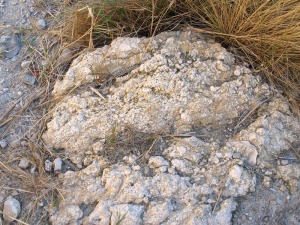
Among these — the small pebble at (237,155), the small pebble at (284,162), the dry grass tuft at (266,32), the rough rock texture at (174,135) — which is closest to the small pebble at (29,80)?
the rough rock texture at (174,135)

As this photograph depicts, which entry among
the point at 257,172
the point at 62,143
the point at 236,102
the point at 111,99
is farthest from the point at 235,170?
the point at 62,143

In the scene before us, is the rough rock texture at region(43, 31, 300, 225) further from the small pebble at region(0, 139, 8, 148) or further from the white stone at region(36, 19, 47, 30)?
the white stone at region(36, 19, 47, 30)

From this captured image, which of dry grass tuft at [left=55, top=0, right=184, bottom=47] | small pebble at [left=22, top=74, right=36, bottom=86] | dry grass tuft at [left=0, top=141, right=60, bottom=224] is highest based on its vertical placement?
dry grass tuft at [left=55, top=0, right=184, bottom=47]

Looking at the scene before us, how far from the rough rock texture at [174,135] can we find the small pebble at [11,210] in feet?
0.41

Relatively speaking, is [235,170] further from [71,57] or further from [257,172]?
[71,57]

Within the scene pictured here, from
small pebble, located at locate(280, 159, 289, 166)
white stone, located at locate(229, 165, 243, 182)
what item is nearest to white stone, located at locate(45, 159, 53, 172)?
white stone, located at locate(229, 165, 243, 182)

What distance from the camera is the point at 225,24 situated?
1.81 metres

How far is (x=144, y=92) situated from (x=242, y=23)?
498 mm

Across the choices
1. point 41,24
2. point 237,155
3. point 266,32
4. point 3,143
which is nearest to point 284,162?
point 237,155

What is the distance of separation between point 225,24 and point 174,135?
532mm

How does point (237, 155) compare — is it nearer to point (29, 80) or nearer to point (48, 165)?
point (48, 165)

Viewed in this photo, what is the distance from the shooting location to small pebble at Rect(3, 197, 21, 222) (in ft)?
4.96

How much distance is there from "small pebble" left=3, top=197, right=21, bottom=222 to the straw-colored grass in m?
0.75

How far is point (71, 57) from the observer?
6.31 ft
